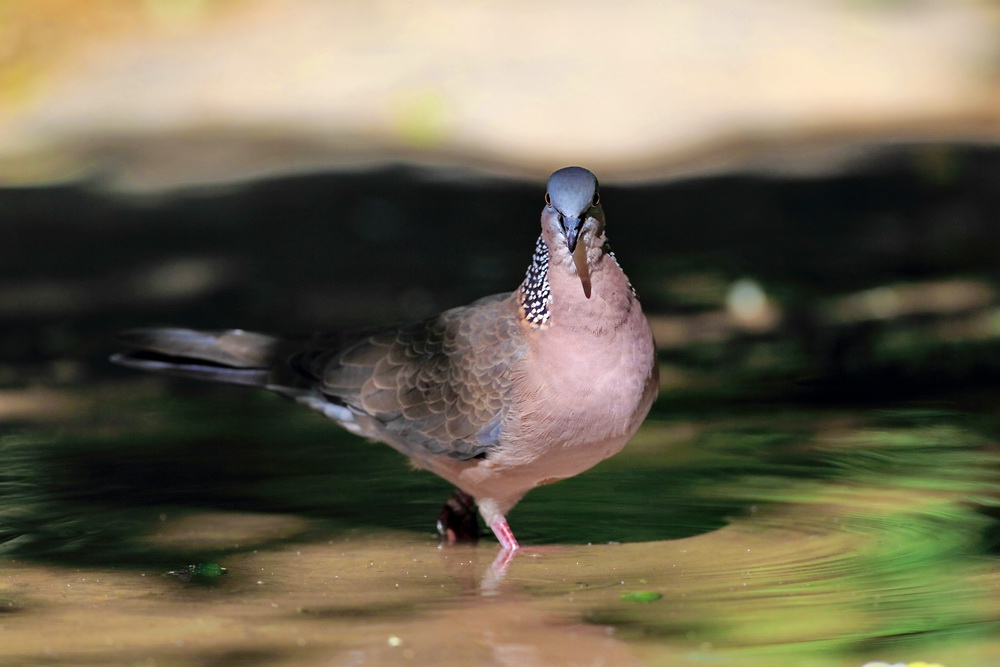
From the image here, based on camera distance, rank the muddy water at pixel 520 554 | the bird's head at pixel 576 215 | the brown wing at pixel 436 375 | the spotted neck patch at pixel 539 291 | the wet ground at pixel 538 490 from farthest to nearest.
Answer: the brown wing at pixel 436 375 → the spotted neck patch at pixel 539 291 → the bird's head at pixel 576 215 → the wet ground at pixel 538 490 → the muddy water at pixel 520 554

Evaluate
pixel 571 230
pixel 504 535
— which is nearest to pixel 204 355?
pixel 504 535

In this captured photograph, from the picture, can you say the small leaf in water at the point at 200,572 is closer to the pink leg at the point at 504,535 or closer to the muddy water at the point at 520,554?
the muddy water at the point at 520,554

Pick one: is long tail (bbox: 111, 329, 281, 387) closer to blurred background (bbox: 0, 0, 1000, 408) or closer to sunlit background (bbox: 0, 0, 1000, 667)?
sunlit background (bbox: 0, 0, 1000, 667)

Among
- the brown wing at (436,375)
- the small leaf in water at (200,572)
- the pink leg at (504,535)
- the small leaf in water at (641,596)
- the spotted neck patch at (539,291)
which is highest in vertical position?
the spotted neck patch at (539,291)

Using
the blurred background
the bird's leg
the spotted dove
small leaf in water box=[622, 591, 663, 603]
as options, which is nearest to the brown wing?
the spotted dove

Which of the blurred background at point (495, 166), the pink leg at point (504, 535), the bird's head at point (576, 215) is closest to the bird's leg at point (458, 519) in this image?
the pink leg at point (504, 535)

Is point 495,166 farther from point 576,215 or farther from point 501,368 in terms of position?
point 576,215

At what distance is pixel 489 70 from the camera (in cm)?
1415

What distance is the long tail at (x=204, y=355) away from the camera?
223 inches

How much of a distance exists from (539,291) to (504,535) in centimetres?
95

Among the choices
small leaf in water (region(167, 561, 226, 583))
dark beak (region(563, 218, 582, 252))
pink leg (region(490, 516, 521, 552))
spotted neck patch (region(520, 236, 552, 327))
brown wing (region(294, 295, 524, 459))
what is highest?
dark beak (region(563, 218, 582, 252))

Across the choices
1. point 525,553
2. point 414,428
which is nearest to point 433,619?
point 525,553

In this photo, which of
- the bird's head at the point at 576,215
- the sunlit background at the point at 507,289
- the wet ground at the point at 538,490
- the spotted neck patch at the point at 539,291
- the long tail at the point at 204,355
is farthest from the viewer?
the long tail at the point at 204,355

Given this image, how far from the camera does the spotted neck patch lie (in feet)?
15.9
